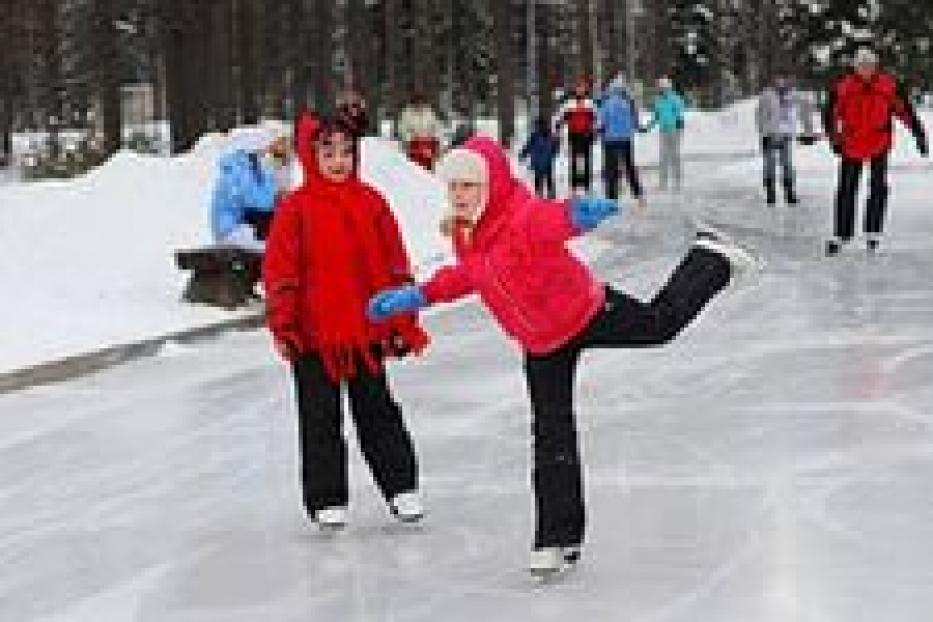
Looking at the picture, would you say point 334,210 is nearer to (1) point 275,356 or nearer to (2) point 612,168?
(1) point 275,356

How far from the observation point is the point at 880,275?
1523 centimetres

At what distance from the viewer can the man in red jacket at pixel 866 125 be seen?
54.8ft

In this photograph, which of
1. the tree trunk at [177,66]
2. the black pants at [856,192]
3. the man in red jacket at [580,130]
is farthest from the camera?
the tree trunk at [177,66]

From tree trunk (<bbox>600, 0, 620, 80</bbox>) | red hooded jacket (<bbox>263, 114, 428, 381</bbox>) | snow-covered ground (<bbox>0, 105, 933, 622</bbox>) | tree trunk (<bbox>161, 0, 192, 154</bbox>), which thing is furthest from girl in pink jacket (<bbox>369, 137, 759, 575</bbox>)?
tree trunk (<bbox>600, 0, 620, 80</bbox>)

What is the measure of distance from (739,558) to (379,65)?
197ft

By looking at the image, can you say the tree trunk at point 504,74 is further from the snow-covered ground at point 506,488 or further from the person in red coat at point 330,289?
the person in red coat at point 330,289

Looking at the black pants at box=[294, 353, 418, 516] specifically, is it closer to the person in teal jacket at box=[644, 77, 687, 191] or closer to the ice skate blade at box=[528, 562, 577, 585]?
the ice skate blade at box=[528, 562, 577, 585]

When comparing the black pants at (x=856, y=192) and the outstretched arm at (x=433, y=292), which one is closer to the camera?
the outstretched arm at (x=433, y=292)

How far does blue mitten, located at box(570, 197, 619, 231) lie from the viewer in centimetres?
602

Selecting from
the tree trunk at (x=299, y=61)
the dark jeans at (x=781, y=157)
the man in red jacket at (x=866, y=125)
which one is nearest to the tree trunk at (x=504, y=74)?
the tree trunk at (x=299, y=61)

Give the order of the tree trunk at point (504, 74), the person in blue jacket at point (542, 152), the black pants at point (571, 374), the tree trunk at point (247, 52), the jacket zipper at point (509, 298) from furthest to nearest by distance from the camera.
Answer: the tree trunk at point (247, 52), the tree trunk at point (504, 74), the person in blue jacket at point (542, 152), the black pants at point (571, 374), the jacket zipper at point (509, 298)

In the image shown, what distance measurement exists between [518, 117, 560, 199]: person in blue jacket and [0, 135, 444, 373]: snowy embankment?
4520 mm

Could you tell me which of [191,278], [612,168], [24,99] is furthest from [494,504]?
[24,99]

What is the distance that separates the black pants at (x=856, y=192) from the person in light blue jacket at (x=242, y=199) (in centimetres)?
491
